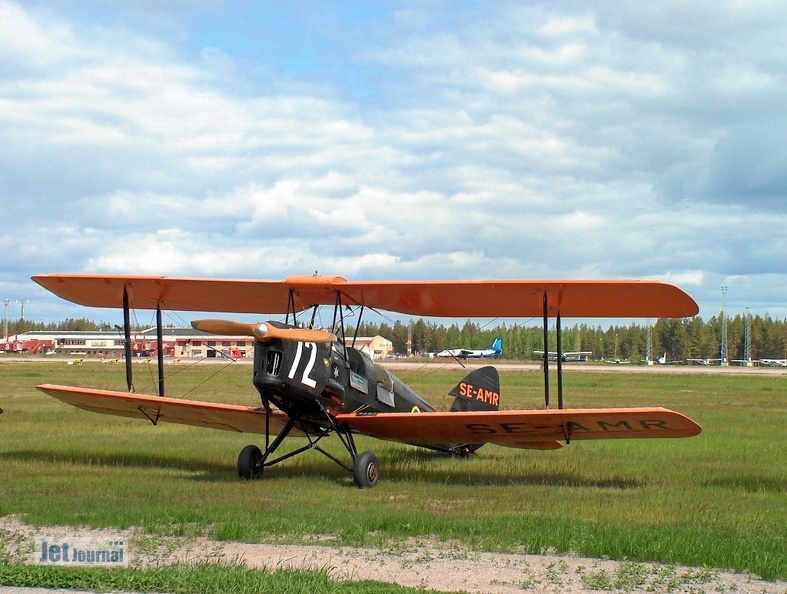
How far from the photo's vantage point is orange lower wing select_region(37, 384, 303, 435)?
1256cm

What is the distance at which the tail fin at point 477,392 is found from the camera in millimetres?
14781

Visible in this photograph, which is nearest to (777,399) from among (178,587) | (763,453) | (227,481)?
(763,453)

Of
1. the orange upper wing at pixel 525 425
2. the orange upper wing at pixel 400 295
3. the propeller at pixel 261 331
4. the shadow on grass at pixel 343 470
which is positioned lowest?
the shadow on grass at pixel 343 470

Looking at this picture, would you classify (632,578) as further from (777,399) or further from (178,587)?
(777,399)

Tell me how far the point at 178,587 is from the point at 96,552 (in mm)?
1529

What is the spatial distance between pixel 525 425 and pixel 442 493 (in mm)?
1566

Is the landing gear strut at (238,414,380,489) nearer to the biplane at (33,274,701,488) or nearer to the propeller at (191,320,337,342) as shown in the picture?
the biplane at (33,274,701,488)

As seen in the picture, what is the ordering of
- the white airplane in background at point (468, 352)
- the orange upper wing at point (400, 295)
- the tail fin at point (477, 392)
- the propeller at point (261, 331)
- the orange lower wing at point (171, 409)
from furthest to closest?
the tail fin at point (477, 392) → the white airplane in background at point (468, 352) → the orange lower wing at point (171, 409) → the orange upper wing at point (400, 295) → the propeller at point (261, 331)

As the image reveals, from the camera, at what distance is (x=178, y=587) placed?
18.7ft

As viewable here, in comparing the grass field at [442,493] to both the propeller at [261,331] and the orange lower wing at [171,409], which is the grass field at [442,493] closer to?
the orange lower wing at [171,409]

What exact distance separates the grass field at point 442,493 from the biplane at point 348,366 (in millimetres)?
678

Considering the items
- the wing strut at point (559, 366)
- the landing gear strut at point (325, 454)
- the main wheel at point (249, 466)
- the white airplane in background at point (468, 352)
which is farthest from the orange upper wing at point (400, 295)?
the main wheel at point (249, 466)

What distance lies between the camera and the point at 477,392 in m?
15.2

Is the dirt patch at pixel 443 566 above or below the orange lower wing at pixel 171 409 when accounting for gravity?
below
